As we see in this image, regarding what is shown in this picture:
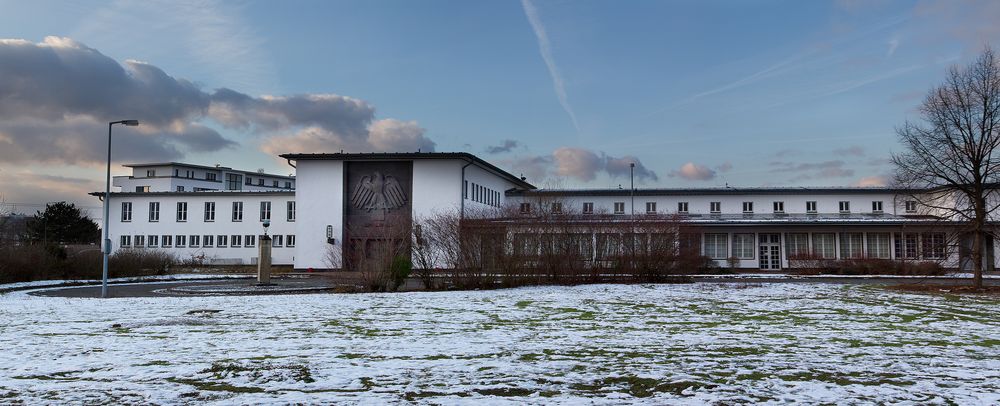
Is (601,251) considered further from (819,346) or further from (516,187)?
(516,187)

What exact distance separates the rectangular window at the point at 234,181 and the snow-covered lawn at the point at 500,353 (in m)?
93.9

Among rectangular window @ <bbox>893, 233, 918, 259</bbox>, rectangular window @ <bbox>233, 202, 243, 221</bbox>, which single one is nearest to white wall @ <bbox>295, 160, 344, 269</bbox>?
rectangular window @ <bbox>233, 202, 243, 221</bbox>

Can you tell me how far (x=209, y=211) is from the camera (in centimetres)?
5866

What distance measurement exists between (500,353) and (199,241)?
53507 mm

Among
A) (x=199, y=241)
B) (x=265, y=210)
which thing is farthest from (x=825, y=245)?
(x=199, y=241)

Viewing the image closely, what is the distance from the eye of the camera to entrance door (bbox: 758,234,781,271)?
1881 inches

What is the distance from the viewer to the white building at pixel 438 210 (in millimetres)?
46594

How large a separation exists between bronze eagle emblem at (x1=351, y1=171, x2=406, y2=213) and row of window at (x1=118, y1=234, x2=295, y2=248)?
12.0 metres

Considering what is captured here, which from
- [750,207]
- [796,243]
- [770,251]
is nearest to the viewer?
[796,243]

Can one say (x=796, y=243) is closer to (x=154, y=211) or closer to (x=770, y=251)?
(x=770, y=251)

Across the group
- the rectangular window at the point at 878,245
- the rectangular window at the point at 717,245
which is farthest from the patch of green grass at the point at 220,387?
the rectangular window at the point at 878,245

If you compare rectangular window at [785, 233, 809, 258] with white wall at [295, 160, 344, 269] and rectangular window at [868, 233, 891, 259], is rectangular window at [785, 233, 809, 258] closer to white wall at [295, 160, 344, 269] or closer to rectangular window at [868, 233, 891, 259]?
rectangular window at [868, 233, 891, 259]

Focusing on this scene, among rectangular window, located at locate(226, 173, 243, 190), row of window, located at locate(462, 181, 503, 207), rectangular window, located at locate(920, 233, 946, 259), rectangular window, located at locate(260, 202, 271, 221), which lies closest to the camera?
rectangular window, located at locate(920, 233, 946, 259)

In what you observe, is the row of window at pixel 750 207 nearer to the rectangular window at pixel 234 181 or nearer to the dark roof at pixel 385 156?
the dark roof at pixel 385 156
